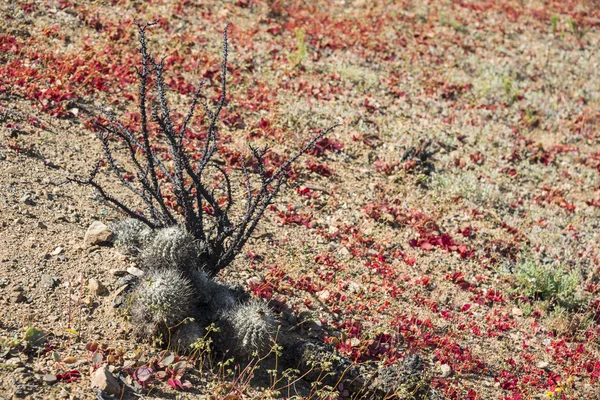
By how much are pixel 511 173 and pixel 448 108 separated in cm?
216

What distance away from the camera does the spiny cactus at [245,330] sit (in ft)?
17.8

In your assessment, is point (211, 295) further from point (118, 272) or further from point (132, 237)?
point (132, 237)

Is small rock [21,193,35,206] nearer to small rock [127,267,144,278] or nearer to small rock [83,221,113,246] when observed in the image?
small rock [83,221,113,246]

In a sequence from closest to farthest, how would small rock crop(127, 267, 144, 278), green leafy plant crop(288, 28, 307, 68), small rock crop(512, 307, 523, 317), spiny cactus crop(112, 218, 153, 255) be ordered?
1. small rock crop(127, 267, 144, 278)
2. spiny cactus crop(112, 218, 153, 255)
3. small rock crop(512, 307, 523, 317)
4. green leafy plant crop(288, 28, 307, 68)

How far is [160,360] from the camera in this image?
5207 millimetres

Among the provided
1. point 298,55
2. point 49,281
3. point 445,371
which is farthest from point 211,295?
point 298,55

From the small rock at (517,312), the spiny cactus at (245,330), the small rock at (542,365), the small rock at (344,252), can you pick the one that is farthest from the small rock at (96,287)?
the small rock at (517,312)

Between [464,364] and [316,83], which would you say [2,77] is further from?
[464,364]

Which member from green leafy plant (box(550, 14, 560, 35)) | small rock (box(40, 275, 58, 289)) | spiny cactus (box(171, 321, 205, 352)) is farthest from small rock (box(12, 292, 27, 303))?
green leafy plant (box(550, 14, 560, 35))

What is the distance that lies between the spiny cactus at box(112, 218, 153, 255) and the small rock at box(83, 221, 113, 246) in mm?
99

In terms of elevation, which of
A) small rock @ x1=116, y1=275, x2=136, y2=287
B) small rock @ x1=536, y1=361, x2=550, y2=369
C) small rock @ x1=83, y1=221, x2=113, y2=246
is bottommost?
small rock @ x1=536, y1=361, x2=550, y2=369

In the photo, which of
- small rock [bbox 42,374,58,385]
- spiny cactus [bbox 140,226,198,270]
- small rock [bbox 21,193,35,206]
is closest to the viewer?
small rock [bbox 42,374,58,385]

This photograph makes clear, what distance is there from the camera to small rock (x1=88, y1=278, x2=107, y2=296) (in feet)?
18.6

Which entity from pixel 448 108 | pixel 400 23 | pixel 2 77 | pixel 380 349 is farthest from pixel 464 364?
pixel 400 23
